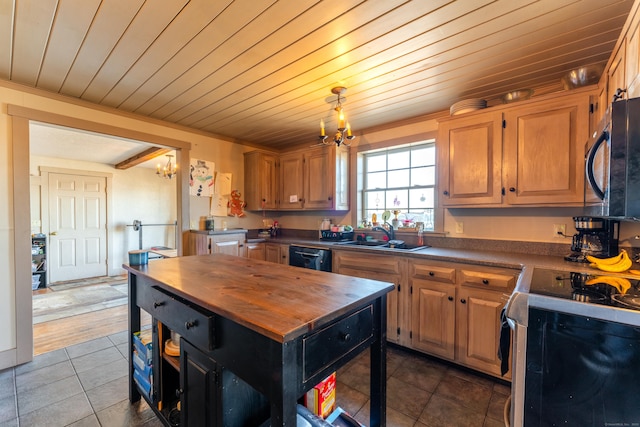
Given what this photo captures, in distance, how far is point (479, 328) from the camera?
2031mm

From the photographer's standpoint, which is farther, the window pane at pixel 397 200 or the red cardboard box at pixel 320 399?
the window pane at pixel 397 200

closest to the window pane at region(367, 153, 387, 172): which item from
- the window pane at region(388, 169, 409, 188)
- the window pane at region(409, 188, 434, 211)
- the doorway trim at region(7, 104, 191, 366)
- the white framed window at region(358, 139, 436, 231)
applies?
the white framed window at region(358, 139, 436, 231)

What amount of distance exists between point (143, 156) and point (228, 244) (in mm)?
2716

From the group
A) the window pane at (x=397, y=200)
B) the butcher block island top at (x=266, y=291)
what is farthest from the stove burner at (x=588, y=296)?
the window pane at (x=397, y=200)

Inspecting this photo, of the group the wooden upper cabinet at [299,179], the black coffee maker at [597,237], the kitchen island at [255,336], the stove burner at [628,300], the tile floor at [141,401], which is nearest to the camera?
the kitchen island at [255,336]

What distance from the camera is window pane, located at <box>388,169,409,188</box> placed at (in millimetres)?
3154

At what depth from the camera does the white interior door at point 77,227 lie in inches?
200

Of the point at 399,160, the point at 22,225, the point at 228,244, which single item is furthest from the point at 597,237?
the point at 22,225

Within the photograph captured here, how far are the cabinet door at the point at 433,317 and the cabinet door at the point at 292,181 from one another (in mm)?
1954

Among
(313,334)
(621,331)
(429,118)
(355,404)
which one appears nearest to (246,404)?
(313,334)

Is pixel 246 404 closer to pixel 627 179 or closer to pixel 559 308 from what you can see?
pixel 559 308

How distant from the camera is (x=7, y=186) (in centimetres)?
223

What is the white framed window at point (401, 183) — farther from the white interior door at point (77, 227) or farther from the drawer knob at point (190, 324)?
the white interior door at point (77, 227)

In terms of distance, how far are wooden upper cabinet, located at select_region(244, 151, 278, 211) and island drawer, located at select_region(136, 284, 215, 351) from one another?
2.37m
